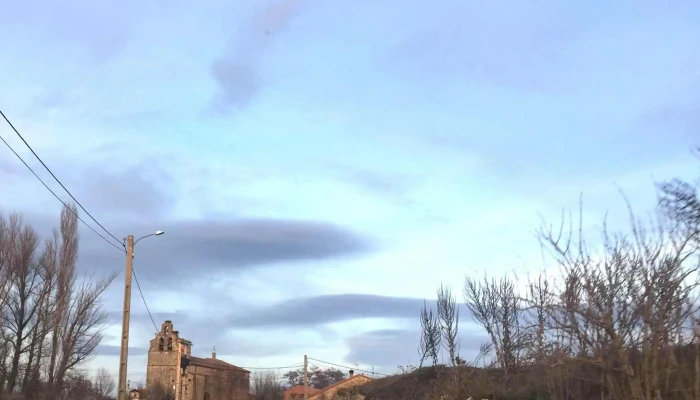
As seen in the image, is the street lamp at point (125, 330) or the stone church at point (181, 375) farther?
the stone church at point (181, 375)

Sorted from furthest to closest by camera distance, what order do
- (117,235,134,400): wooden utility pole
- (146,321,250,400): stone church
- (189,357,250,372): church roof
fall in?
(189,357,250,372): church roof → (146,321,250,400): stone church → (117,235,134,400): wooden utility pole

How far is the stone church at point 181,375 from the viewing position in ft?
275

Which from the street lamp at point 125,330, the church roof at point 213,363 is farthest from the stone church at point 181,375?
the street lamp at point 125,330

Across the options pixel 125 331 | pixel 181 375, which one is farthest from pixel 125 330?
pixel 181 375

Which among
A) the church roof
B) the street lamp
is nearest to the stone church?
the church roof

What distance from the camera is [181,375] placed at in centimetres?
7638

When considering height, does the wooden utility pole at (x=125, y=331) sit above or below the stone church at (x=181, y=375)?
below

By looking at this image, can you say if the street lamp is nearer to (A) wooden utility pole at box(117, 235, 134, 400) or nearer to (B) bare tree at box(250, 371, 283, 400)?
(A) wooden utility pole at box(117, 235, 134, 400)

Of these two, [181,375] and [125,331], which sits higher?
[181,375]

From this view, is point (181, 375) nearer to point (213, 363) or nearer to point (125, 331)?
point (213, 363)

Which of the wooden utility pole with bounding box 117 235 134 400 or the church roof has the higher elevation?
the church roof

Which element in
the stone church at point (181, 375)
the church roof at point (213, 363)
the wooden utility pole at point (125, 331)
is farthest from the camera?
the church roof at point (213, 363)

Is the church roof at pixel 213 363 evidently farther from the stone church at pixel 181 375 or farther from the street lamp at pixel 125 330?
the street lamp at pixel 125 330

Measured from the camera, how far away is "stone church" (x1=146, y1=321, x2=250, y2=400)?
83.8 metres
